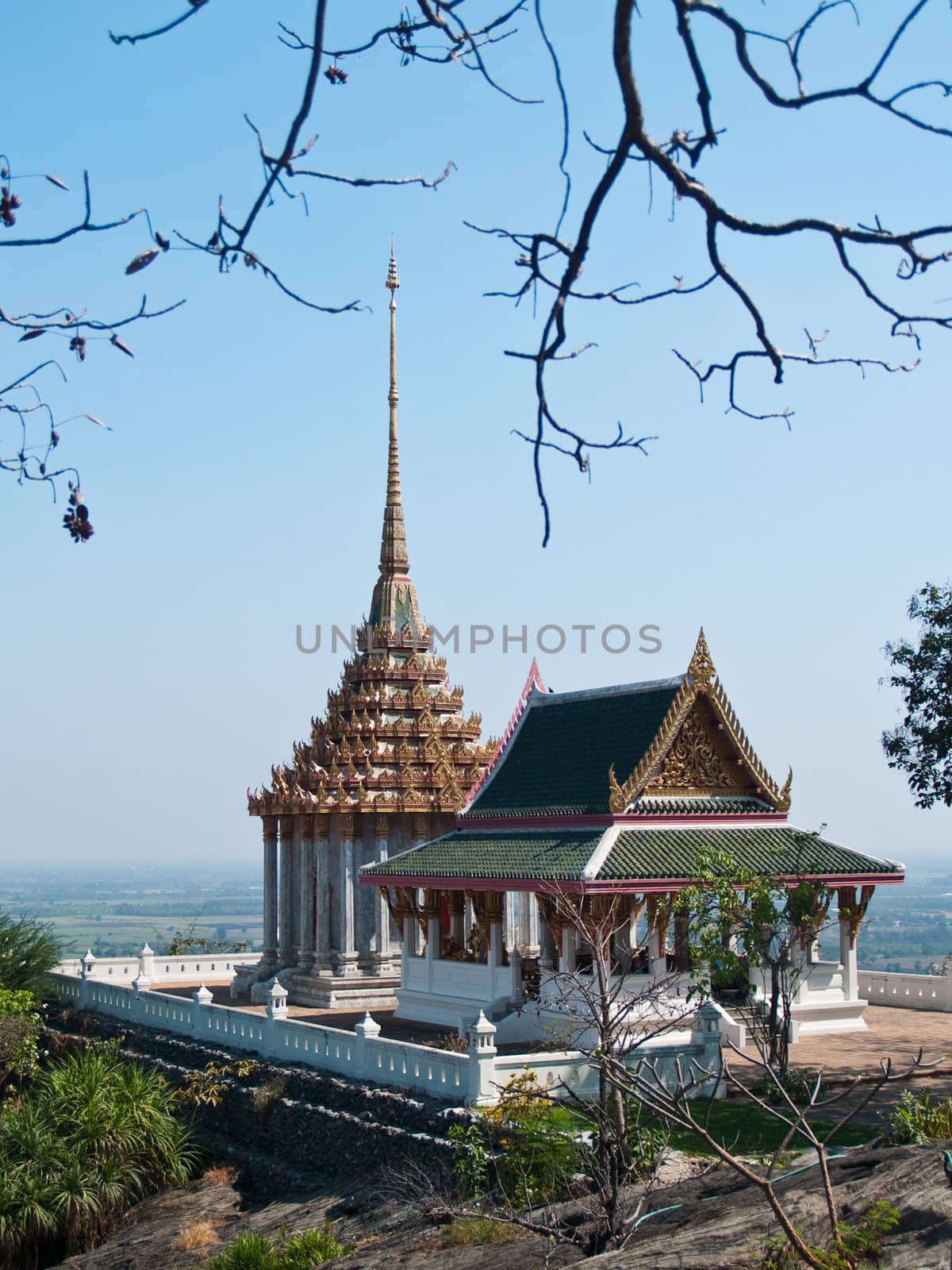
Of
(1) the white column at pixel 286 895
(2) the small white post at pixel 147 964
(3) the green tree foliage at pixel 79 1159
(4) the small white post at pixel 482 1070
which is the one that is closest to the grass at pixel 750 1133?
(4) the small white post at pixel 482 1070

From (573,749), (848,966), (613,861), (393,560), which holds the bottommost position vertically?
(848,966)

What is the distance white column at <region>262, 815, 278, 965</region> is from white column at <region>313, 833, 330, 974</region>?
1535mm

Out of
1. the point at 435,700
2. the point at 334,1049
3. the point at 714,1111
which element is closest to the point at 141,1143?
the point at 334,1049

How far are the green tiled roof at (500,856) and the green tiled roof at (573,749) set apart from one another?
1.41 ft

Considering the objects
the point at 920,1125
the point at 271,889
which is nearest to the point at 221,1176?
the point at 920,1125

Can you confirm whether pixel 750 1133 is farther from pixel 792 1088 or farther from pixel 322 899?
pixel 322 899

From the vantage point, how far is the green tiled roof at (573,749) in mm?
23641

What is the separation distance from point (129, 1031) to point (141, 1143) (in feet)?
19.1

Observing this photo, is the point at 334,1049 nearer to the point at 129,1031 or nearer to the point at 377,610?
the point at 129,1031

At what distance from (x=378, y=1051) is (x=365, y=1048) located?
0.32 metres

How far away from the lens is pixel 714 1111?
17.8m

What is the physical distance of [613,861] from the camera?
2130 centimetres

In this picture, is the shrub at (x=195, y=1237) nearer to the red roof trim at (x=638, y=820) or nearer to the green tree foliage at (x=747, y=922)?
the green tree foliage at (x=747, y=922)

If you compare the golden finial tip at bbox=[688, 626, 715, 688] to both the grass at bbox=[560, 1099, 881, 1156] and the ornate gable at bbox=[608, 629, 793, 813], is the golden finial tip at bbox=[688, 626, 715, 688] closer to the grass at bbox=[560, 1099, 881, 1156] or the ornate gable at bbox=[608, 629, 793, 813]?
the ornate gable at bbox=[608, 629, 793, 813]
